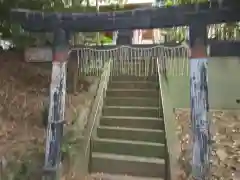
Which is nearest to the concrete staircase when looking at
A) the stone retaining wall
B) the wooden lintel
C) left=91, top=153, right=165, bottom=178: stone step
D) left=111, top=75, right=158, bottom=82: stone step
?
left=91, top=153, right=165, bottom=178: stone step

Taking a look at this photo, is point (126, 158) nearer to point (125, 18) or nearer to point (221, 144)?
point (221, 144)

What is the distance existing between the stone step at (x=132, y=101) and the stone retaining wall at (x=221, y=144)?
0.53 m

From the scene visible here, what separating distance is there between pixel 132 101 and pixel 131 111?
0.83 ft

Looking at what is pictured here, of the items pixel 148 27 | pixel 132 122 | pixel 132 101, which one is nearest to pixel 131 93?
pixel 132 101

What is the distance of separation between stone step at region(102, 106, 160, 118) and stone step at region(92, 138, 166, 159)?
614 mm

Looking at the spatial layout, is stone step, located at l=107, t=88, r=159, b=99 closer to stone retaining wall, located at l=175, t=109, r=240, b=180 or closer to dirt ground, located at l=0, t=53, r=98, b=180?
dirt ground, located at l=0, t=53, r=98, b=180

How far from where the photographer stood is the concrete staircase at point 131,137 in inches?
171

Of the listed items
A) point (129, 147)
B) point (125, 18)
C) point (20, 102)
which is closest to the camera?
point (125, 18)

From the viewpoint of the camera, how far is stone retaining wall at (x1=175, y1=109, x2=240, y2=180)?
3.97 meters

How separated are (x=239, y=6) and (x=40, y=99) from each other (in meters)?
3.29

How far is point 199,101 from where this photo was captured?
340cm

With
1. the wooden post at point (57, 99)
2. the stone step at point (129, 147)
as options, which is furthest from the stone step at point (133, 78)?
the wooden post at point (57, 99)

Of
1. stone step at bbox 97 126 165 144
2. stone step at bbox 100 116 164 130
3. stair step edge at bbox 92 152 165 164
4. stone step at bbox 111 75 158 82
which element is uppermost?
stone step at bbox 111 75 158 82

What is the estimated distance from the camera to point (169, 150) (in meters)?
4.21
